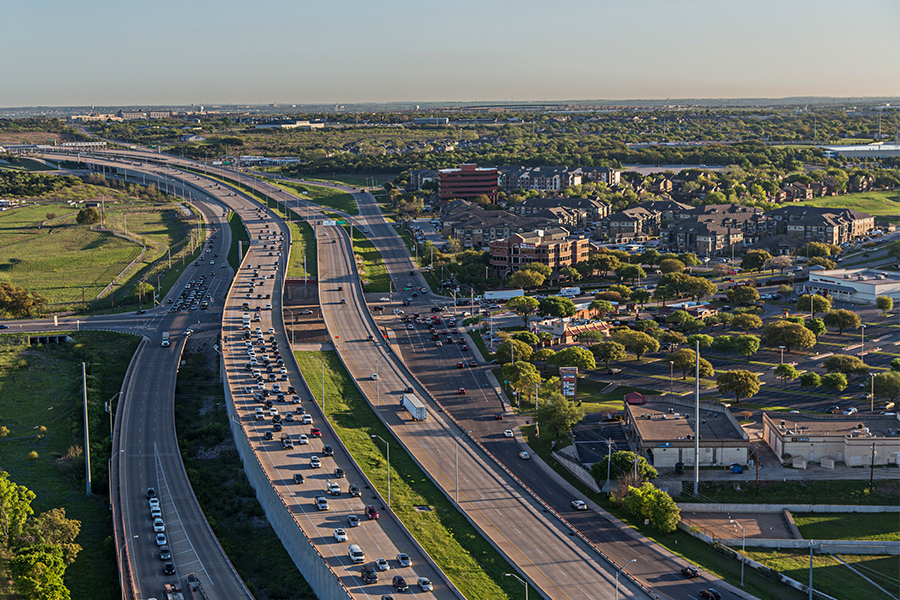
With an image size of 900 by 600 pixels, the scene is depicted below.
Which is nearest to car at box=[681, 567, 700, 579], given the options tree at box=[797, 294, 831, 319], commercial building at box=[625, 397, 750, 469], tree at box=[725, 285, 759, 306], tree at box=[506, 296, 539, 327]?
commercial building at box=[625, 397, 750, 469]

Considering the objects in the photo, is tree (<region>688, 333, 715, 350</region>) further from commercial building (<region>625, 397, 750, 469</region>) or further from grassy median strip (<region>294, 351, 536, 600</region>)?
grassy median strip (<region>294, 351, 536, 600</region>)

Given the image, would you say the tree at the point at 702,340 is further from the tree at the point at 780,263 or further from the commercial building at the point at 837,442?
the tree at the point at 780,263

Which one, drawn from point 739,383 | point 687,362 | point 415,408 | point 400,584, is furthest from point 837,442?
point 400,584

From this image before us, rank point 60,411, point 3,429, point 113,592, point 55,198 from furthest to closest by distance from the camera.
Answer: point 55,198, point 60,411, point 3,429, point 113,592

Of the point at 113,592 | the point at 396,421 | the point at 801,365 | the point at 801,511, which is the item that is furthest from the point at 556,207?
the point at 113,592

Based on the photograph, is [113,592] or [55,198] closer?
[113,592]

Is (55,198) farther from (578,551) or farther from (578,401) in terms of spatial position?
(578,551)
